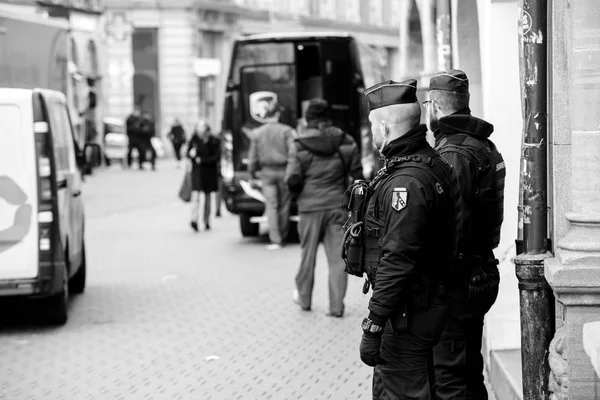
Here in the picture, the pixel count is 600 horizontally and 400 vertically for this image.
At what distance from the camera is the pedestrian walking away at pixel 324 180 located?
11172 millimetres

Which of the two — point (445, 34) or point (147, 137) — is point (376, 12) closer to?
point (147, 137)

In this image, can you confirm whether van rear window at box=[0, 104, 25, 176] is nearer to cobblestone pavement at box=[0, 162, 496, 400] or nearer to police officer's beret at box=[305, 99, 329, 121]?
cobblestone pavement at box=[0, 162, 496, 400]

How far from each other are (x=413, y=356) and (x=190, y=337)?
550 centimetres

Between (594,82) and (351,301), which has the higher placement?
(594,82)

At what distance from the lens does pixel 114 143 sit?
4575cm

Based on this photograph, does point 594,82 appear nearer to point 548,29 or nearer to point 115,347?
point 548,29

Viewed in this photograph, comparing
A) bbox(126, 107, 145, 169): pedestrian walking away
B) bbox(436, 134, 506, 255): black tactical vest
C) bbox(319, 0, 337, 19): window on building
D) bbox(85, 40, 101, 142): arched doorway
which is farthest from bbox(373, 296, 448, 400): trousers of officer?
bbox(319, 0, 337, 19): window on building

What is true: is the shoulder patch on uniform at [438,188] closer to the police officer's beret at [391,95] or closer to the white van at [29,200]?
the police officer's beret at [391,95]

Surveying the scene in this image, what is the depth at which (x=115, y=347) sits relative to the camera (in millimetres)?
10125

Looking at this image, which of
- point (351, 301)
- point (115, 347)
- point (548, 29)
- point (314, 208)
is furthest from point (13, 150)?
point (548, 29)

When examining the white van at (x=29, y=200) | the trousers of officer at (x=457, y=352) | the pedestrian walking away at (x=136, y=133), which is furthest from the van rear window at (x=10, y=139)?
the pedestrian walking away at (x=136, y=133)

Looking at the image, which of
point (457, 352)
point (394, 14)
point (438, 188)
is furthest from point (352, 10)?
point (438, 188)

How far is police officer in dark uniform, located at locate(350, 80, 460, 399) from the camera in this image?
5.05 metres

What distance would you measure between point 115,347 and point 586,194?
5.26 m
